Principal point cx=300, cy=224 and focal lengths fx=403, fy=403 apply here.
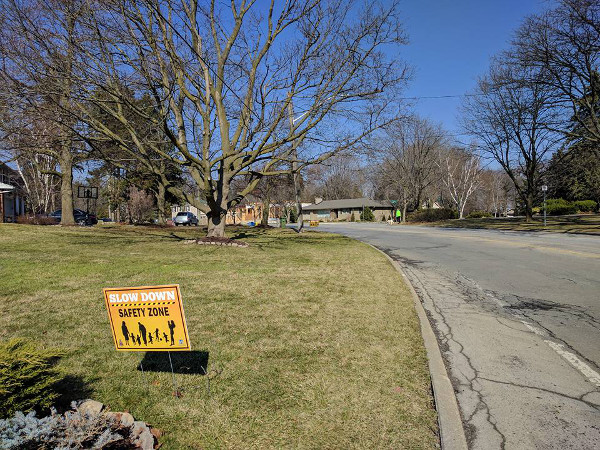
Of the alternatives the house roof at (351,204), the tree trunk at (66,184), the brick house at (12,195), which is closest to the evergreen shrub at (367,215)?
the house roof at (351,204)

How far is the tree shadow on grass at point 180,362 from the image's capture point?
4.04m

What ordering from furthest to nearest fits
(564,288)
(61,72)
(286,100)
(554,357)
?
(286,100) < (61,72) < (564,288) < (554,357)

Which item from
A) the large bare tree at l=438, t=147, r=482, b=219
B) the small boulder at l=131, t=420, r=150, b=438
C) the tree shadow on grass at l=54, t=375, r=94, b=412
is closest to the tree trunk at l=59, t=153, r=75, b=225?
the tree shadow on grass at l=54, t=375, r=94, b=412

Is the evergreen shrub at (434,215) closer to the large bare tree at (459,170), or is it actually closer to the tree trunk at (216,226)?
the large bare tree at (459,170)

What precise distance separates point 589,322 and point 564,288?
2520 mm

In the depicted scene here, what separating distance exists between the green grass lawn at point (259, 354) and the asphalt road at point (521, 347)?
0.45 m

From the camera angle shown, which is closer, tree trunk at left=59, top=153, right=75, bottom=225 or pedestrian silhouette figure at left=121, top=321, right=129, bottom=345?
pedestrian silhouette figure at left=121, top=321, right=129, bottom=345

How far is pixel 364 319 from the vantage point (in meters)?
5.86

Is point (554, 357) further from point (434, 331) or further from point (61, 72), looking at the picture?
point (61, 72)

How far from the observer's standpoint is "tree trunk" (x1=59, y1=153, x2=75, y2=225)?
23.0 m

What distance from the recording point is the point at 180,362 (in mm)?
4234

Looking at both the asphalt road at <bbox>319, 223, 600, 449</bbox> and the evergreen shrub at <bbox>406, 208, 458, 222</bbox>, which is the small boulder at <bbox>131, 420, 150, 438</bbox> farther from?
the evergreen shrub at <bbox>406, 208, 458, 222</bbox>

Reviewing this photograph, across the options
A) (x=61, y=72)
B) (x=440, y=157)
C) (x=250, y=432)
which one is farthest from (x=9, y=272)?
(x=440, y=157)

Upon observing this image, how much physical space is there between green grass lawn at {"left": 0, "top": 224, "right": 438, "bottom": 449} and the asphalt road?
17.8 inches
